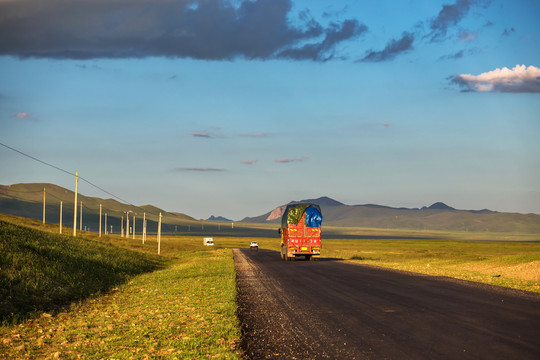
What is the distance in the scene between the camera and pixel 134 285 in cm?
2658

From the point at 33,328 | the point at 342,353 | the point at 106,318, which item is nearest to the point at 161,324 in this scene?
the point at 106,318

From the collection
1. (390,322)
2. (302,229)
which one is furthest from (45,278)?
(302,229)

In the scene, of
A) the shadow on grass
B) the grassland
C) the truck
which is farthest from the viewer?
the truck

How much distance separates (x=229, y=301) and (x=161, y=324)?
438 cm

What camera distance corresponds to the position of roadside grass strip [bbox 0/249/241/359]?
10562 millimetres

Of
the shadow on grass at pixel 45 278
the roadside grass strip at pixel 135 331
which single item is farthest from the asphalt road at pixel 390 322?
the shadow on grass at pixel 45 278

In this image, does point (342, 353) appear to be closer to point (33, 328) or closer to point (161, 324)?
point (161, 324)

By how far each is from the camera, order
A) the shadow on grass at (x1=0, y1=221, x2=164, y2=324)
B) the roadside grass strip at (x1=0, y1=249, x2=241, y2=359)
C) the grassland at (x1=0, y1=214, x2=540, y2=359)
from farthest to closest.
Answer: the shadow on grass at (x1=0, y1=221, x2=164, y2=324) < the grassland at (x1=0, y1=214, x2=540, y2=359) < the roadside grass strip at (x1=0, y1=249, x2=241, y2=359)

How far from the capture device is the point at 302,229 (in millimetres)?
44969

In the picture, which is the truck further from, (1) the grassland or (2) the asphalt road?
(2) the asphalt road

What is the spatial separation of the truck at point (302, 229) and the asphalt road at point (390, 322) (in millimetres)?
21819

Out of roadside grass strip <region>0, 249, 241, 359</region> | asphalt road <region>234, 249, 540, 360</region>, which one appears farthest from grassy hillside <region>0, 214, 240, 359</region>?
asphalt road <region>234, 249, 540, 360</region>

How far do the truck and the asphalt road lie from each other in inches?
859

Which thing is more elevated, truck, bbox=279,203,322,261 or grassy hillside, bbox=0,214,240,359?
truck, bbox=279,203,322,261
